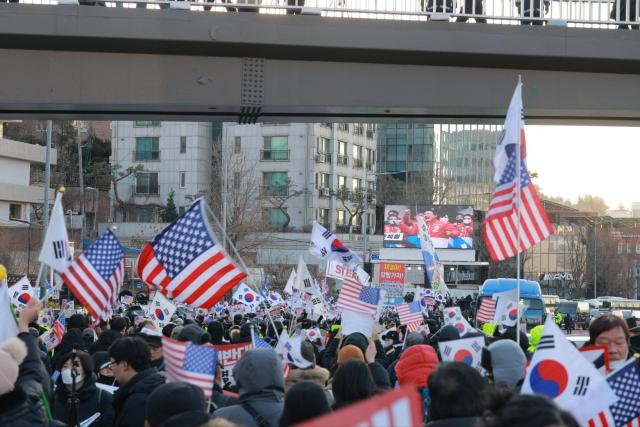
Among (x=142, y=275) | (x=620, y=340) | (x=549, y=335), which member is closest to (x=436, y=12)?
(x=142, y=275)

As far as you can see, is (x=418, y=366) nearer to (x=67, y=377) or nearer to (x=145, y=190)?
(x=67, y=377)

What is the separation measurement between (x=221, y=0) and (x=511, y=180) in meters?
4.99


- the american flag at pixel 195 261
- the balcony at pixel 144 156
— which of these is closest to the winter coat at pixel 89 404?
the american flag at pixel 195 261

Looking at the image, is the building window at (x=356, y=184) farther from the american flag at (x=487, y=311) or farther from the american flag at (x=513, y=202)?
the american flag at (x=513, y=202)

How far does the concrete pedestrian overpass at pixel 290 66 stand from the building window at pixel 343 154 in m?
75.2

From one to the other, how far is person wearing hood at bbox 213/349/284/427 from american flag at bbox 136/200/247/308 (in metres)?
2.47

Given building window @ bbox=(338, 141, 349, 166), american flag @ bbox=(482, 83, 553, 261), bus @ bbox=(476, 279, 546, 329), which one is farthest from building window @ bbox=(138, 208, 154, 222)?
american flag @ bbox=(482, 83, 553, 261)

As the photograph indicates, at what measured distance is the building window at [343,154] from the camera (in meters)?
89.9

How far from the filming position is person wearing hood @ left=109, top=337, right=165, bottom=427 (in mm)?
7211

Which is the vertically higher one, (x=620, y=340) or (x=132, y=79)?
(x=132, y=79)

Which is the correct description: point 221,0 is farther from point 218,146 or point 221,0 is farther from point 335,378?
point 218,146

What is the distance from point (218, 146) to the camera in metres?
77.9

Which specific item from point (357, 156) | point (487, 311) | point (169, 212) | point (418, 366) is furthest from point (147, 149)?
point (418, 366)

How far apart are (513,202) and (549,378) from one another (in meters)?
4.15
